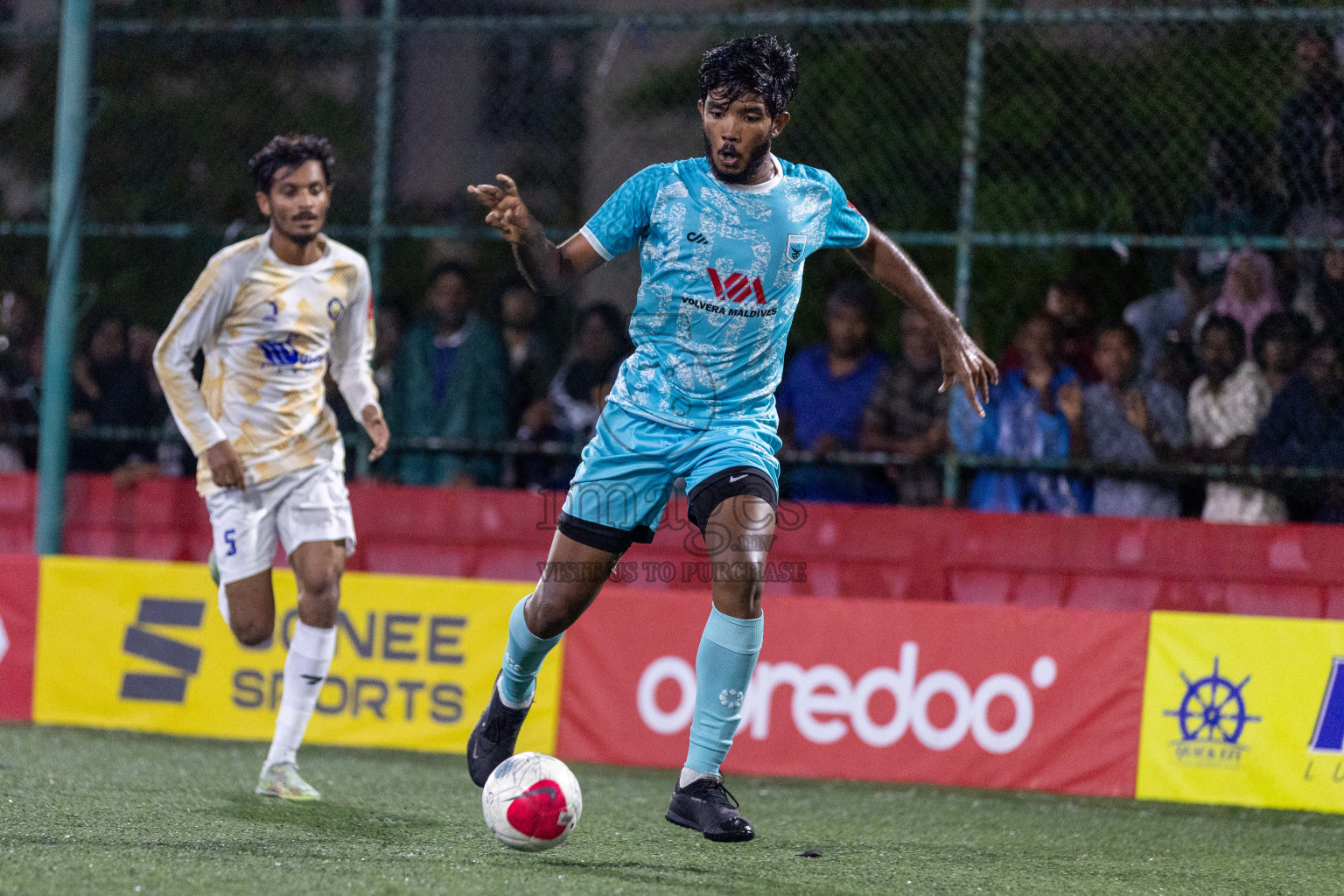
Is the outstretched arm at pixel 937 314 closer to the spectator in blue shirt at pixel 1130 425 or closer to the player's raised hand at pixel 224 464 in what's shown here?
the player's raised hand at pixel 224 464

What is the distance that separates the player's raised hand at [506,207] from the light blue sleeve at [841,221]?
2.97ft

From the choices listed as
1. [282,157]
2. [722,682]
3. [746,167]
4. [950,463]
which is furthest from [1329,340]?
[282,157]

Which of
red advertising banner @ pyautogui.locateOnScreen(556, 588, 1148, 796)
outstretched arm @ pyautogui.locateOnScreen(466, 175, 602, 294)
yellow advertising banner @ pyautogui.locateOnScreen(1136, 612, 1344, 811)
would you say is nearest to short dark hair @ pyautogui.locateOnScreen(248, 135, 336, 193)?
outstretched arm @ pyautogui.locateOnScreen(466, 175, 602, 294)

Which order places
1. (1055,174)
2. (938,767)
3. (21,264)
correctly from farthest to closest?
1. (21,264)
2. (1055,174)
3. (938,767)

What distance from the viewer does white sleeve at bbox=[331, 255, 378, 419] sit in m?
6.04

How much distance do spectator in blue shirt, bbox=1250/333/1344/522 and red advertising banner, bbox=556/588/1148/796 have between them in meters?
1.04

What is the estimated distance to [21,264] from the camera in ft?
29.3

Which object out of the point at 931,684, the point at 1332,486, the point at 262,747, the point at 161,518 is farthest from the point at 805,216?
the point at 161,518

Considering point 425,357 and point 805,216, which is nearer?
point 805,216

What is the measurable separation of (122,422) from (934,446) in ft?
14.0

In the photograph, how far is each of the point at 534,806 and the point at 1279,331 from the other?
4.50 metres

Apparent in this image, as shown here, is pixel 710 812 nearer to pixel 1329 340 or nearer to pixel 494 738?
pixel 494 738

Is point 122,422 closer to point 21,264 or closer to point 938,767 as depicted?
point 21,264

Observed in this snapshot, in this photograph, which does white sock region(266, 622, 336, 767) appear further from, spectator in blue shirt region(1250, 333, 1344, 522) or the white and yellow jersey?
spectator in blue shirt region(1250, 333, 1344, 522)
